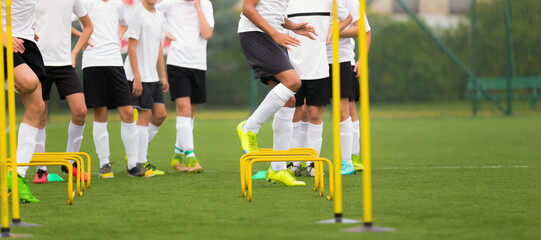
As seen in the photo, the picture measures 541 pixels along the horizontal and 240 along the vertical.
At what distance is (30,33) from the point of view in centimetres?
553

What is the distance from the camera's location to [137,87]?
303 inches

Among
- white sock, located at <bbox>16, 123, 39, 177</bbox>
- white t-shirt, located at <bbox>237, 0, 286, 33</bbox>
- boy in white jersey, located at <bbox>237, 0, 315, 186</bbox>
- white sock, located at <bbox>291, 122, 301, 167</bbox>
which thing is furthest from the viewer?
white sock, located at <bbox>291, 122, 301, 167</bbox>

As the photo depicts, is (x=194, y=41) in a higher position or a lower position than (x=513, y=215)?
higher

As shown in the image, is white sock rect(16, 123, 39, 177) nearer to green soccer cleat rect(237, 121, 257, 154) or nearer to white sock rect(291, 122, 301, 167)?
green soccer cleat rect(237, 121, 257, 154)

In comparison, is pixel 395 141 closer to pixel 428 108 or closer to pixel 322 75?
pixel 322 75

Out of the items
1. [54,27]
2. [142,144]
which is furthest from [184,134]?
[54,27]

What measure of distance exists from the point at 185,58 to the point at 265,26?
2369mm

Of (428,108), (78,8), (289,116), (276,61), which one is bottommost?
(428,108)

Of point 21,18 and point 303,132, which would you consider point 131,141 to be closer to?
point 303,132

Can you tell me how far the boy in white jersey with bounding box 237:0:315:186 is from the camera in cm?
572

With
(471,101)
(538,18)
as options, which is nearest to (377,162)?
(471,101)

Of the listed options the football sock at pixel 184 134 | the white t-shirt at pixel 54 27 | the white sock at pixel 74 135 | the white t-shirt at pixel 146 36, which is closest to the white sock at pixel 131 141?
the white sock at pixel 74 135

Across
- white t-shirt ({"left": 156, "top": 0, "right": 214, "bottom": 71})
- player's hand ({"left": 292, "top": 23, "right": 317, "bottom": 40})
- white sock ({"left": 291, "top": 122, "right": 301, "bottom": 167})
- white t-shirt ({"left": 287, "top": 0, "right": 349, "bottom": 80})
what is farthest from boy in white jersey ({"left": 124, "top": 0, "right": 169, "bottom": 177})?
player's hand ({"left": 292, "top": 23, "right": 317, "bottom": 40})

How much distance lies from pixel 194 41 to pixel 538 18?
13835 mm
